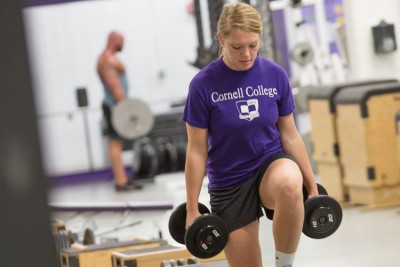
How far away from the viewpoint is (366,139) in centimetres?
743

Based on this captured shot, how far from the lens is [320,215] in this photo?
360 cm

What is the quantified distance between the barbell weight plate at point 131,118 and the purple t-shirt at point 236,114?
755 centimetres

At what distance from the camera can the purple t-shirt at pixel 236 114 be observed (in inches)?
136

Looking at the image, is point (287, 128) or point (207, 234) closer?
point (207, 234)

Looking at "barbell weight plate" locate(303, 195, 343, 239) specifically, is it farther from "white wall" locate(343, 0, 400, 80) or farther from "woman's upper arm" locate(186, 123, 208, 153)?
"white wall" locate(343, 0, 400, 80)

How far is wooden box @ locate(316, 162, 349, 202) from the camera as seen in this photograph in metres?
→ 7.89

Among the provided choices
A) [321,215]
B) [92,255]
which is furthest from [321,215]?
[92,255]

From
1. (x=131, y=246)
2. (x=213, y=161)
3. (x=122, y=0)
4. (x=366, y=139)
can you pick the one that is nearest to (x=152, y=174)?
(x=122, y=0)

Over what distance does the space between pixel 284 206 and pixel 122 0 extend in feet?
36.8

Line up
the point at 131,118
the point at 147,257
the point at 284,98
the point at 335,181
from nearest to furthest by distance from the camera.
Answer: the point at 284,98
the point at 147,257
the point at 335,181
the point at 131,118

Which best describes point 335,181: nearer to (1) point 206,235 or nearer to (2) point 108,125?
(2) point 108,125

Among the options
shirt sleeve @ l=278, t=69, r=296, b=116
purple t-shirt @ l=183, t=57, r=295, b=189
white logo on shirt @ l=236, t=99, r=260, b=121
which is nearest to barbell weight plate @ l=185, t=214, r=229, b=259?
purple t-shirt @ l=183, t=57, r=295, b=189

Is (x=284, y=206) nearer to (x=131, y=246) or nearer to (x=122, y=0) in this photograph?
(x=131, y=246)

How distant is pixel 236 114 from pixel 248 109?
5cm
